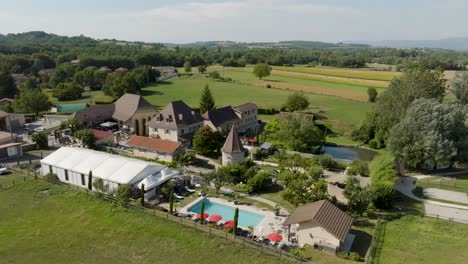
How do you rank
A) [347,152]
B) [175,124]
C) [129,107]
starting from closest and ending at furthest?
1. [175,124]
2. [347,152]
3. [129,107]

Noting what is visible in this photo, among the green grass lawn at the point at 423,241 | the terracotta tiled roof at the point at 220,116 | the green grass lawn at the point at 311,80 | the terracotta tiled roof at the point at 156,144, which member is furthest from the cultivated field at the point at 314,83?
the green grass lawn at the point at 423,241

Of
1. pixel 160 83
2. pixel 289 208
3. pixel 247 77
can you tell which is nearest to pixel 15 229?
pixel 289 208

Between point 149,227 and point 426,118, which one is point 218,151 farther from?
point 426,118

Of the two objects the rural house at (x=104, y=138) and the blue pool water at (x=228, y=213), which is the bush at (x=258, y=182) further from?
the rural house at (x=104, y=138)

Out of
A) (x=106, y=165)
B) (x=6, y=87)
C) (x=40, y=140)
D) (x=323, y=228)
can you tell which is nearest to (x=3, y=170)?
(x=40, y=140)

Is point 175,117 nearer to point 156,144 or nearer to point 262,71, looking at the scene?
point 156,144

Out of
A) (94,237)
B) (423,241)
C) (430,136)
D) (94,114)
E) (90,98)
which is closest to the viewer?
(423,241)

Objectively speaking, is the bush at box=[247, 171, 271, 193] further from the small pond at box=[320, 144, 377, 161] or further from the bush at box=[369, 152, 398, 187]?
the small pond at box=[320, 144, 377, 161]
